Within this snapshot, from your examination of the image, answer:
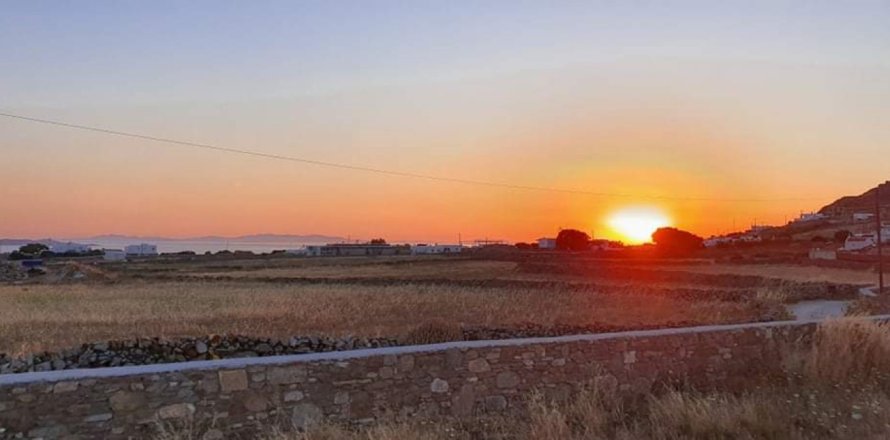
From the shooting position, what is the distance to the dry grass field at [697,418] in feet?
23.3

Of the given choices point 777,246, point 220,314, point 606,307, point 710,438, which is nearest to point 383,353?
point 710,438

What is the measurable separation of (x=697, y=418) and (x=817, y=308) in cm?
1811

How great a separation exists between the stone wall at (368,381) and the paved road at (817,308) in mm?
12028

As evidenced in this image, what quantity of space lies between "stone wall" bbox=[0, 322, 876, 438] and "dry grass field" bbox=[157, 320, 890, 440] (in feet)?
0.75

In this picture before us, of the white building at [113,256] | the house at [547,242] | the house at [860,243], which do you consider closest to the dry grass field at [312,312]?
the house at [860,243]

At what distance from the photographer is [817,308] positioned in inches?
907

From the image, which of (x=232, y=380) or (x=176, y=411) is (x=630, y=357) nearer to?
(x=232, y=380)

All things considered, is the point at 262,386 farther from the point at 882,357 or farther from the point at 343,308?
the point at 343,308

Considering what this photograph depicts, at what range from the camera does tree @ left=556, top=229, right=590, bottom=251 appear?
112062 mm

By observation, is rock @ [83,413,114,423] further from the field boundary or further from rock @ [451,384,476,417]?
Result: rock @ [451,384,476,417]

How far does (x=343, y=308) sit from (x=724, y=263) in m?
35.8

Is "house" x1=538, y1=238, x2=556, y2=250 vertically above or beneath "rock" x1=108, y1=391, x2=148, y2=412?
above

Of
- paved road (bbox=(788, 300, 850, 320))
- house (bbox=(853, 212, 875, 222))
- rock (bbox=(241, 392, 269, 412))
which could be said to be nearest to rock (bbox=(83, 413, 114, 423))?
rock (bbox=(241, 392, 269, 412))

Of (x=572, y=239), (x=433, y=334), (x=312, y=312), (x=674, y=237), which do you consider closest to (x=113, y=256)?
(x=572, y=239)
